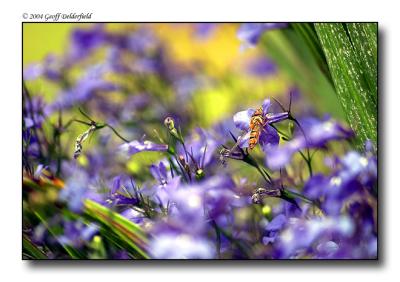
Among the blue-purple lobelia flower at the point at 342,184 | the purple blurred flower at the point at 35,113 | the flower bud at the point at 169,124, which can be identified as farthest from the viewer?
the purple blurred flower at the point at 35,113

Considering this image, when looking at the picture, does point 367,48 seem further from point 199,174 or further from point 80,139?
point 80,139

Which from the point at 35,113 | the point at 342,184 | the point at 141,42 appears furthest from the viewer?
the point at 141,42

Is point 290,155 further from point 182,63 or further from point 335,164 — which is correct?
point 182,63

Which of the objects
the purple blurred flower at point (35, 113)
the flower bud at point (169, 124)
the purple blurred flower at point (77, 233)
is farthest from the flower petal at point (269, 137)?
the purple blurred flower at point (35, 113)

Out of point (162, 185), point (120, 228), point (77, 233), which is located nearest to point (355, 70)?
point (162, 185)

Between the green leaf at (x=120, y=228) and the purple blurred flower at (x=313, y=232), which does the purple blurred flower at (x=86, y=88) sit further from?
the purple blurred flower at (x=313, y=232)

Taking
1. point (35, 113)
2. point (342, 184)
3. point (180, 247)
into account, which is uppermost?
point (35, 113)
